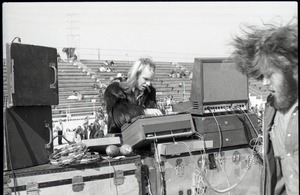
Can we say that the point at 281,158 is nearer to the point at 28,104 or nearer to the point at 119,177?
the point at 119,177

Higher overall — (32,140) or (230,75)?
(230,75)

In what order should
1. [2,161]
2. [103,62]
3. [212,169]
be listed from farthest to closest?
[103,62] → [212,169] → [2,161]

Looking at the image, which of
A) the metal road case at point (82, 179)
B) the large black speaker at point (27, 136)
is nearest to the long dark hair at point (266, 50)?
the metal road case at point (82, 179)

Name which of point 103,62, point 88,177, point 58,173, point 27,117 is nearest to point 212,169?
point 88,177

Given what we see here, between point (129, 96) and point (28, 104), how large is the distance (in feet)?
3.47

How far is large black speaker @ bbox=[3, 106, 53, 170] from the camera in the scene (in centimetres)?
234

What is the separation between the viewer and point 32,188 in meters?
2.32

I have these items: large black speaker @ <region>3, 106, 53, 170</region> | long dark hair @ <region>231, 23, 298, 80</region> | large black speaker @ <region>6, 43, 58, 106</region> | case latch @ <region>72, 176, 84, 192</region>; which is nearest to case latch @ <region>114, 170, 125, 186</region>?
case latch @ <region>72, 176, 84, 192</region>

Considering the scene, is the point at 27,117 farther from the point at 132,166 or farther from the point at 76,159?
the point at 132,166

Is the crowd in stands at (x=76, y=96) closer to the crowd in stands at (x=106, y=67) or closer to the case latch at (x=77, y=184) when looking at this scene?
the crowd in stands at (x=106, y=67)

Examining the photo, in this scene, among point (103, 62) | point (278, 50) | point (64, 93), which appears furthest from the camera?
point (103, 62)

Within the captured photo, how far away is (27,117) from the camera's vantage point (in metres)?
2.48

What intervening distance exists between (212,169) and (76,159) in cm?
115

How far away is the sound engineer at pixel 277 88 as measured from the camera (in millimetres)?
1922
